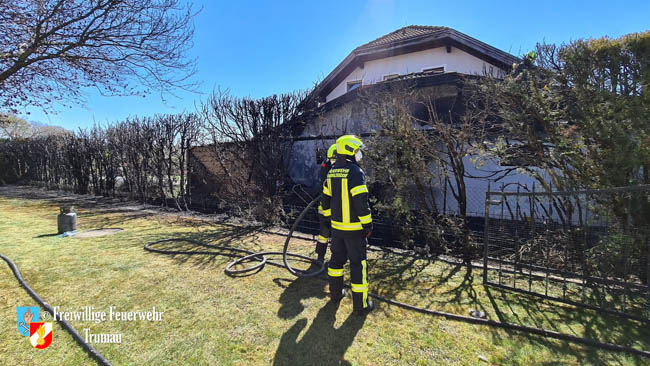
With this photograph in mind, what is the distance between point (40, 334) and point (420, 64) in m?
13.9

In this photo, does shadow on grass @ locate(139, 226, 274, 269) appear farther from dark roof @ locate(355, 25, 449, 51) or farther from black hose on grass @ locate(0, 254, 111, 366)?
dark roof @ locate(355, 25, 449, 51)

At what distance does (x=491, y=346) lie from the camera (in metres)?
2.69

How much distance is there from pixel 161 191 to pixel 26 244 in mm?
5507

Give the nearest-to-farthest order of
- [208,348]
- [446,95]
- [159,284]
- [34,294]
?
[208,348], [34,294], [159,284], [446,95]

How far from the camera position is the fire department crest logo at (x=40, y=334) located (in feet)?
8.65

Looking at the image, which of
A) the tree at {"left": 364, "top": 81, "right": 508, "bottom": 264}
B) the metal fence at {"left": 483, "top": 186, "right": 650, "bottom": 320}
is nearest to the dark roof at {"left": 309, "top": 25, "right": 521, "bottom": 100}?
the tree at {"left": 364, "top": 81, "right": 508, "bottom": 264}

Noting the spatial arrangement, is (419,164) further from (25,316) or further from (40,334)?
(25,316)

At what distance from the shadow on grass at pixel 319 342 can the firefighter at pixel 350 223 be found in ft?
0.91

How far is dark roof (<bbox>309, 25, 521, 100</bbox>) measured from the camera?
439 inches

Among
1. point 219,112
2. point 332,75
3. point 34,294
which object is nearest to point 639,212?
point 34,294

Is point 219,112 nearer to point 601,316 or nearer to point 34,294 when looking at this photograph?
point 34,294

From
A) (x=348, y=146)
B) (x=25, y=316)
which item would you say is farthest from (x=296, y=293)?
(x=25, y=316)

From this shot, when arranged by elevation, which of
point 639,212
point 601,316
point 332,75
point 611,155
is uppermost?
point 332,75

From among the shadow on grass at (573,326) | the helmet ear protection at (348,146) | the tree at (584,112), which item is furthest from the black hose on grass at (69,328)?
the tree at (584,112)
